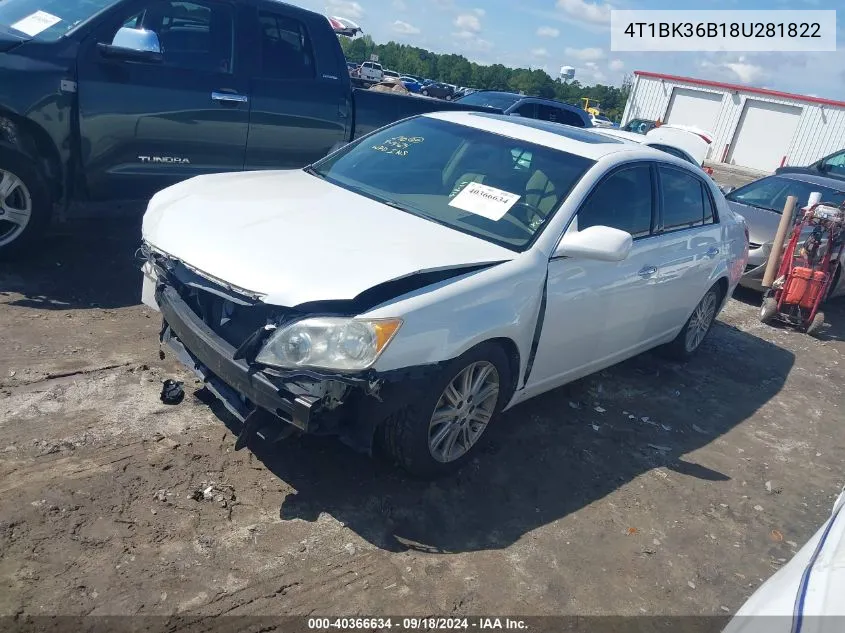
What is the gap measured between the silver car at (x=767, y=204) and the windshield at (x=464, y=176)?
16.7 ft

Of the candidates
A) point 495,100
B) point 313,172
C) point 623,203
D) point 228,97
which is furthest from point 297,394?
point 495,100

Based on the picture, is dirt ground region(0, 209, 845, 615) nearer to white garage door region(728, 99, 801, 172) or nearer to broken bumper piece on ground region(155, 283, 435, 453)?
broken bumper piece on ground region(155, 283, 435, 453)

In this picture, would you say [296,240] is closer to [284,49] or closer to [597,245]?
[597,245]

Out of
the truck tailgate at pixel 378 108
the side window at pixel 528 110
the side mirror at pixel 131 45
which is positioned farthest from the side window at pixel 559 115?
the side mirror at pixel 131 45

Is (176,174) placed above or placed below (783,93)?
below

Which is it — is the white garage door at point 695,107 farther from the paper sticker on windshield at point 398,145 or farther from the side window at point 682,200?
the paper sticker on windshield at point 398,145

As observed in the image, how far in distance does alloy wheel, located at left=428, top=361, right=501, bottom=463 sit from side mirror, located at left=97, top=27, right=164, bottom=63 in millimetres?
3565

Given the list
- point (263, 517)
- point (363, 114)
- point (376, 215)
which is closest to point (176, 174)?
point (363, 114)

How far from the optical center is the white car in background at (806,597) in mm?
1900

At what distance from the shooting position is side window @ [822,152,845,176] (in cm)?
1444

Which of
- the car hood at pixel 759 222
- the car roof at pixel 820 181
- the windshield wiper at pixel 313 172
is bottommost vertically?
the car hood at pixel 759 222

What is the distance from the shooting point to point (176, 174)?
5.76 metres

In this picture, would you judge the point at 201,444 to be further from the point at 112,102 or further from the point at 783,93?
the point at 783,93

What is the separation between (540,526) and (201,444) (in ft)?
5.71
